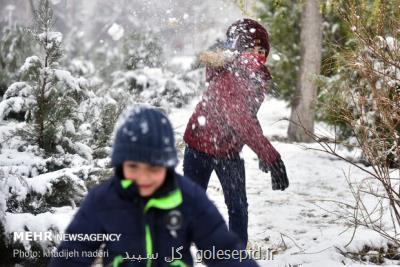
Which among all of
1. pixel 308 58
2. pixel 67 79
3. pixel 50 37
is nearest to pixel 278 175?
pixel 67 79

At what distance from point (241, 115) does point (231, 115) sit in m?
0.09

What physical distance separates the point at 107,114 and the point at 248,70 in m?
1.95

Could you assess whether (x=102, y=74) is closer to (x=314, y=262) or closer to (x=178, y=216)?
(x=314, y=262)

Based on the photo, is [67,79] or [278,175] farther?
[67,79]

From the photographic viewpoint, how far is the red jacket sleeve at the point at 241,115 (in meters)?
3.27

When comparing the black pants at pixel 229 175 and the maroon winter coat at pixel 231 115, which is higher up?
the maroon winter coat at pixel 231 115

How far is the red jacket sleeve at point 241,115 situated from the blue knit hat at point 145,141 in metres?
1.60

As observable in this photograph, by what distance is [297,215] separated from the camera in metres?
4.99

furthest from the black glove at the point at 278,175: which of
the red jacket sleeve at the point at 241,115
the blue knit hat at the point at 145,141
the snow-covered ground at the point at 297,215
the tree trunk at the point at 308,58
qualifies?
the tree trunk at the point at 308,58

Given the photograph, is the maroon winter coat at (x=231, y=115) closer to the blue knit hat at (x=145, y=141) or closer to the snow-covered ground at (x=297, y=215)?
the snow-covered ground at (x=297, y=215)

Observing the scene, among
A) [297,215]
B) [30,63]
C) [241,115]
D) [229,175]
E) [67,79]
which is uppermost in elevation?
[30,63]

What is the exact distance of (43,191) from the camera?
344 centimetres

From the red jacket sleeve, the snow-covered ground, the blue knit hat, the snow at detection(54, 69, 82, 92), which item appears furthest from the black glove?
the snow at detection(54, 69, 82, 92)

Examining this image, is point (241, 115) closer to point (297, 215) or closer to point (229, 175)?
point (229, 175)
